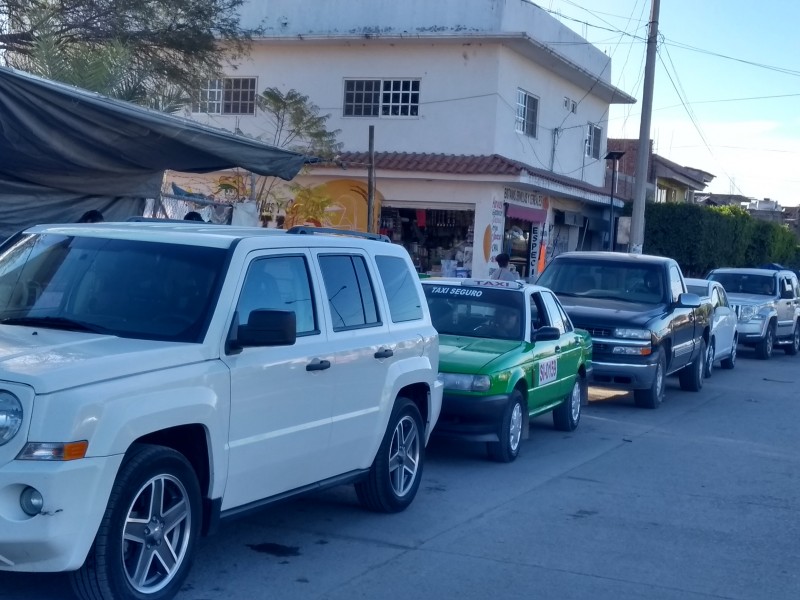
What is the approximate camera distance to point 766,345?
76.7 ft

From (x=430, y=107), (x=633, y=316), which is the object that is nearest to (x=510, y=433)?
(x=633, y=316)

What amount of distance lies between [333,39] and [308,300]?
65.6 ft

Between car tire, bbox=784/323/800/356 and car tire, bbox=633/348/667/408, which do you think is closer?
car tire, bbox=633/348/667/408

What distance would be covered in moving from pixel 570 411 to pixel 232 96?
58.7 feet

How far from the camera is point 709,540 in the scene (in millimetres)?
7652

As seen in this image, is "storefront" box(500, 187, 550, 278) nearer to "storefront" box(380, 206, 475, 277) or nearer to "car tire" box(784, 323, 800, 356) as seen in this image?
"storefront" box(380, 206, 475, 277)

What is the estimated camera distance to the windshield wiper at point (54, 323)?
5.70 m

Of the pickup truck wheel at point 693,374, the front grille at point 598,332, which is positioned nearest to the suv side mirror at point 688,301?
the front grille at point 598,332

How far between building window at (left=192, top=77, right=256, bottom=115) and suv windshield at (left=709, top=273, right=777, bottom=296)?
40.6 ft

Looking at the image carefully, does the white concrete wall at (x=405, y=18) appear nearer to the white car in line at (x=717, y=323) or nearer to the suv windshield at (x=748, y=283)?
the suv windshield at (x=748, y=283)

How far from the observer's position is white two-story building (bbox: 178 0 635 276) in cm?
2452

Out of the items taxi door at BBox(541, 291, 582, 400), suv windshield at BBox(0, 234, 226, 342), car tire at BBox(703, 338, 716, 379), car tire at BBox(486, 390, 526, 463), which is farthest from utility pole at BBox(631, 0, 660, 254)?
suv windshield at BBox(0, 234, 226, 342)

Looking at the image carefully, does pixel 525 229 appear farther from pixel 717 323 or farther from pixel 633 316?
pixel 633 316

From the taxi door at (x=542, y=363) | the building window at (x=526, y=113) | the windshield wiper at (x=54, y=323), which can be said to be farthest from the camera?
the building window at (x=526, y=113)
